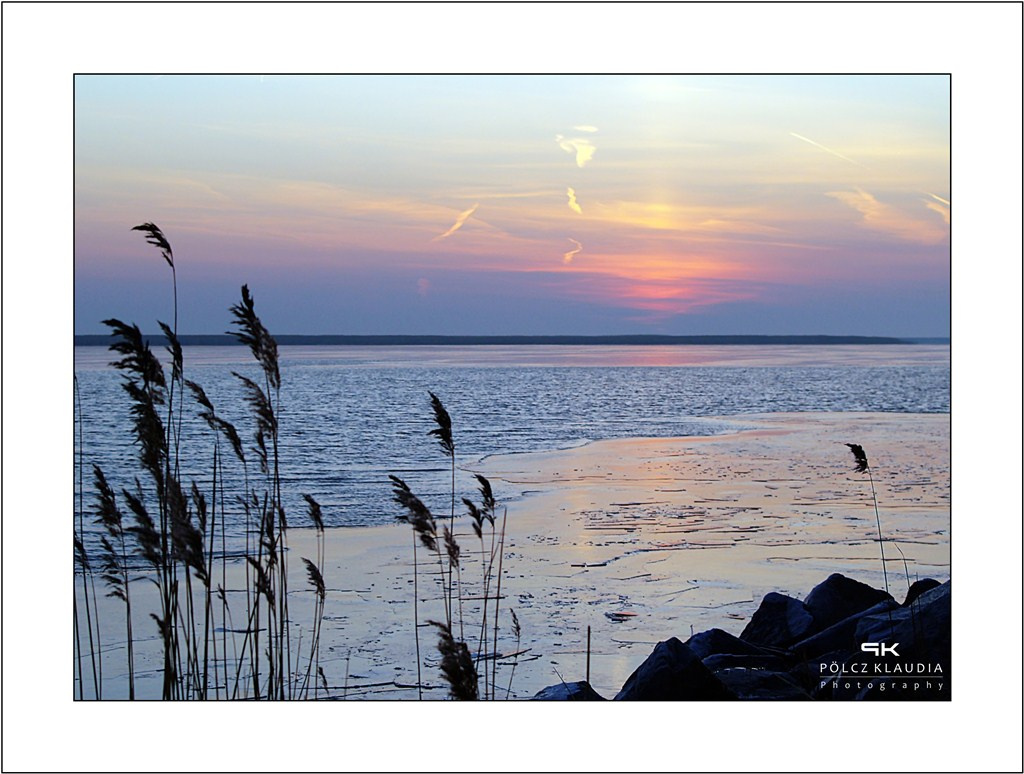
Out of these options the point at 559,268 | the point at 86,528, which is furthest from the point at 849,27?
the point at 559,268

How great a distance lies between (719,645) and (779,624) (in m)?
0.51

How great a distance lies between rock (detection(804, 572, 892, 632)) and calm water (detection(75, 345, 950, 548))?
3.95 meters

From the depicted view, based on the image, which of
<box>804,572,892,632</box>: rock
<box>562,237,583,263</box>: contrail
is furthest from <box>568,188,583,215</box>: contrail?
<box>804,572,892,632</box>: rock

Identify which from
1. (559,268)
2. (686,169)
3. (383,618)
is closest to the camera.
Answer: (383,618)

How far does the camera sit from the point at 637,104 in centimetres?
943

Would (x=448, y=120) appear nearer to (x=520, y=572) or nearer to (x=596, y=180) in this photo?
(x=520, y=572)

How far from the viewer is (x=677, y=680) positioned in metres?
4.12

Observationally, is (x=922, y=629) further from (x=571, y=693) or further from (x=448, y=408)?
(x=448, y=408)

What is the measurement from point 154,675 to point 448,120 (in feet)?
17.2

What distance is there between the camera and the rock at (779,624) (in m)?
5.23

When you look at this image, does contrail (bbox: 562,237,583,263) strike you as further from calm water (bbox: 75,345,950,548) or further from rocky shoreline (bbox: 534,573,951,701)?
rocky shoreline (bbox: 534,573,951,701)

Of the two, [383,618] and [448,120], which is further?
[448,120]

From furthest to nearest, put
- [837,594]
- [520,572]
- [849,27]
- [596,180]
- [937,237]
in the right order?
[596,180], [937,237], [520,572], [837,594], [849,27]

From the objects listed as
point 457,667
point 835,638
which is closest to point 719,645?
point 835,638
